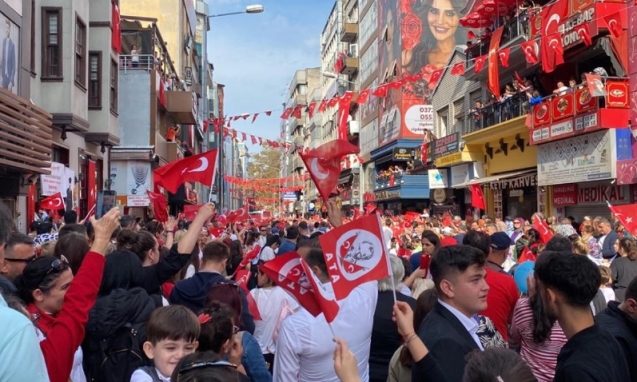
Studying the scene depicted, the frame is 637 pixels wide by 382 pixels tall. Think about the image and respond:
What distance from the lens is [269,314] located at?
6.22m

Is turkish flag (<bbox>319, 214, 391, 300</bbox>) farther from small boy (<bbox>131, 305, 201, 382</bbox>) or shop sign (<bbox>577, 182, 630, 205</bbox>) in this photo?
shop sign (<bbox>577, 182, 630, 205</bbox>)

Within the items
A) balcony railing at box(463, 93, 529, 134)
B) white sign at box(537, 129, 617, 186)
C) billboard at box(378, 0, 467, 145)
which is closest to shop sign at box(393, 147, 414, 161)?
billboard at box(378, 0, 467, 145)

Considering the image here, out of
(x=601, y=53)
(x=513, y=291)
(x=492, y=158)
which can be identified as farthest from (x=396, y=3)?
(x=513, y=291)

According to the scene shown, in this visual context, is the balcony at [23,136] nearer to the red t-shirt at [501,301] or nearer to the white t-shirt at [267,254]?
the white t-shirt at [267,254]

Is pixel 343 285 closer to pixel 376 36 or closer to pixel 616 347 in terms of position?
pixel 616 347

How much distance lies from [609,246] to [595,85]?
24.0 feet

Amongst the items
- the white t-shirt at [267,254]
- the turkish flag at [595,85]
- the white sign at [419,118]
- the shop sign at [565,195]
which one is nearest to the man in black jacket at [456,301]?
the white t-shirt at [267,254]

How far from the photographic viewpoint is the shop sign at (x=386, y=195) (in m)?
39.7

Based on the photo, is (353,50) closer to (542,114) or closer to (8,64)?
(542,114)

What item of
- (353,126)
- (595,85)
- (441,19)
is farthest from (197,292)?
(353,126)

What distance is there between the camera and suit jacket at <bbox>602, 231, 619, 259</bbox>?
11.8m

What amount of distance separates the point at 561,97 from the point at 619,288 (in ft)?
42.9

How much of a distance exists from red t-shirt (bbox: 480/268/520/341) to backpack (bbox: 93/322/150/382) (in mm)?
2809

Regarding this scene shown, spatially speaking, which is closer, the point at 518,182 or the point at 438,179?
the point at 518,182
